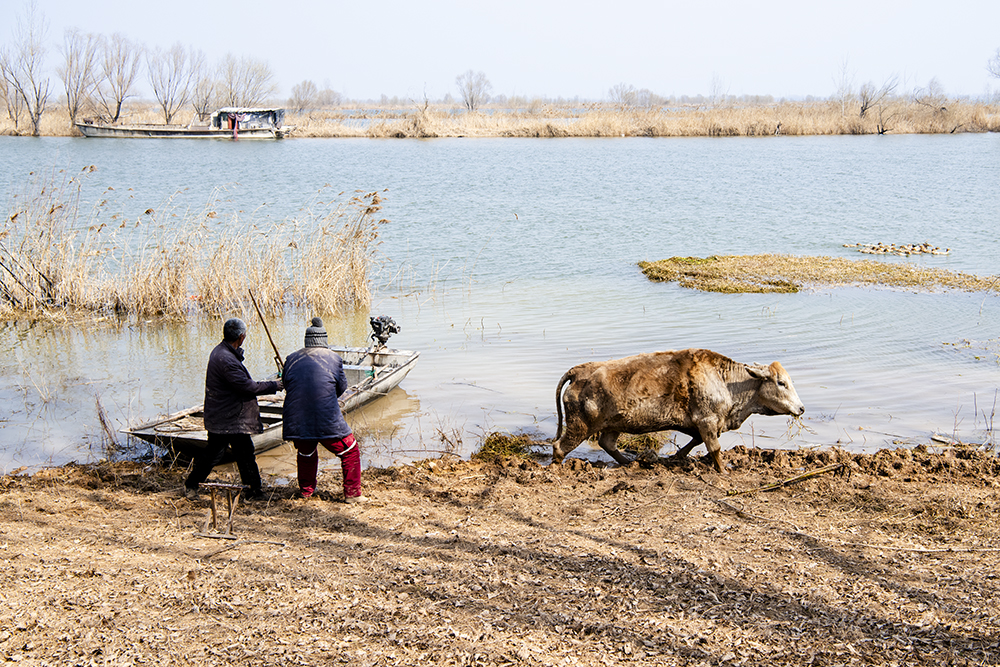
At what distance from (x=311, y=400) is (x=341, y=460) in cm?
59

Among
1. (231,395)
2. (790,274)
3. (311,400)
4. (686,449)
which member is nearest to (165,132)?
(790,274)

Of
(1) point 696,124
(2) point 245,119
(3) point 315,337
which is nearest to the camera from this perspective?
(3) point 315,337

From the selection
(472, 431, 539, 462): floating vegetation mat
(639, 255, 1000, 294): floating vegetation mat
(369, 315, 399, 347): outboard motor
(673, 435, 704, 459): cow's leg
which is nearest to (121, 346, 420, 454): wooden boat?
(369, 315, 399, 347): outboard motor

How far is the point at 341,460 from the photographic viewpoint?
6.96 meters

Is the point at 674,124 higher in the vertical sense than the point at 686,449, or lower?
higher

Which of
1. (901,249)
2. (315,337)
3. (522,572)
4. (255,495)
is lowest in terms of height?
(255,495)

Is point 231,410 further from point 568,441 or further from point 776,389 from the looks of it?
point 776,389

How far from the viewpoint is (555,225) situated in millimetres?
26156

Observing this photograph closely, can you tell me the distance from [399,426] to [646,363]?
3.70 m

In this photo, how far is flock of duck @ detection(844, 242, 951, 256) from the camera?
2155cm

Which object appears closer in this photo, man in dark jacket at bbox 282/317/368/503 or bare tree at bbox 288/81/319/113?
man in dark jacket at bbox 282/317/368/503

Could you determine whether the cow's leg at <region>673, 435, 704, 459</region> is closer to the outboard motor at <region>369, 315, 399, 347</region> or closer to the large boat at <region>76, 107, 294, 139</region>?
the outboard motor at <region>369, 315, 399, 347</region>

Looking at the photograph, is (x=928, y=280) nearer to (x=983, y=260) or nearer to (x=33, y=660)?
(x=983, y=260)

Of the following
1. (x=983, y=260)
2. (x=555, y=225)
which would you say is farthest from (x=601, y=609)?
(x=555, y=225)
